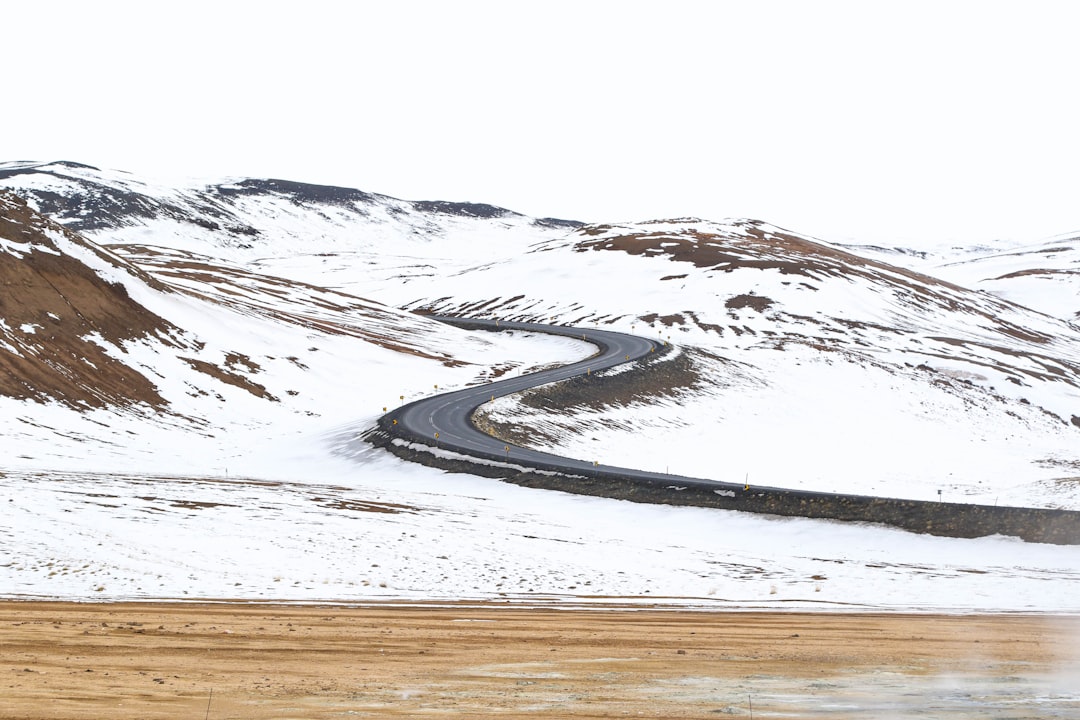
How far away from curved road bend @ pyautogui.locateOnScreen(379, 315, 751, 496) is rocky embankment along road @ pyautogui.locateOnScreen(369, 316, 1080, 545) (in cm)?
6

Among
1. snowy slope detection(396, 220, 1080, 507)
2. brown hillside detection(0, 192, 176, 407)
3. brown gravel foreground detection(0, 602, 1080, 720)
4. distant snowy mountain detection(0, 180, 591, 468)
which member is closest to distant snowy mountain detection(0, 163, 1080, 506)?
snowy slope detection(396, 220, 1080, 507)

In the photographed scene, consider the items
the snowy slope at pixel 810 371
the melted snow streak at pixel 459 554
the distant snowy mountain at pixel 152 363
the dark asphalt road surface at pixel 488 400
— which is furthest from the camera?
the snowy slope at pixel 810 371

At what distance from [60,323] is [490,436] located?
93.1 feet

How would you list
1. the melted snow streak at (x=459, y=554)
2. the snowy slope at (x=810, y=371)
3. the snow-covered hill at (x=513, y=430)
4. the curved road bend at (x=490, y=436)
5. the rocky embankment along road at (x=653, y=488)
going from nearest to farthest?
the melted snow streak at (x=459, y=554)
the snow-covered hill at (x=513, y=430)
the rocky embankment along road at (x=653, y=488)
the curved road bend at (x=490, y=436)
the snowy slope at (x=810, y=371)

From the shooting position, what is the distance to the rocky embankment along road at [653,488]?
24438 millimetres

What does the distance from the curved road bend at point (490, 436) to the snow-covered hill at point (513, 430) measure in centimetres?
234

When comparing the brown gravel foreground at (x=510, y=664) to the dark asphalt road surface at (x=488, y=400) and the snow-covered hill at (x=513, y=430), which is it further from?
the dark asphalt road surface at (x=488, y=400)

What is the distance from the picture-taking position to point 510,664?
10656 mm

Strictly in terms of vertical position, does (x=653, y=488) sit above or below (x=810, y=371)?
below

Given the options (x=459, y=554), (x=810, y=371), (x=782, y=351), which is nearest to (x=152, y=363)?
(x=459, y=554)

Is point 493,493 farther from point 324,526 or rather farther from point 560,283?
point 560,283

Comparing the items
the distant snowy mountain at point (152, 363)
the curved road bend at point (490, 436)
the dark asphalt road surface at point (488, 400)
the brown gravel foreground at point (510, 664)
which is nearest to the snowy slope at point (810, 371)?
the dark asphalt road surface at point (488, 400)

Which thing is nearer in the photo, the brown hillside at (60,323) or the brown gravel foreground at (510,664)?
the brown gravel foreground at (510,664)

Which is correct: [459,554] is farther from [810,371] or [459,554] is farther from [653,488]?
[810,371]
